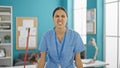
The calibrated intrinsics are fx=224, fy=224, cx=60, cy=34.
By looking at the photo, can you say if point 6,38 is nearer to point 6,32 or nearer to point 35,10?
point 6,32

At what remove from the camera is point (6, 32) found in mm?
5863

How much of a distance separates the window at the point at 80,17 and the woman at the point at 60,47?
415 centimetres

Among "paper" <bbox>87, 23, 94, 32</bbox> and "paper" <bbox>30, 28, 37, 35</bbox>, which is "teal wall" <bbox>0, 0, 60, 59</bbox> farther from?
"paper" <bbox>87, 23, 94, 32</bbox>

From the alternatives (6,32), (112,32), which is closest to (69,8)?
(6,32)

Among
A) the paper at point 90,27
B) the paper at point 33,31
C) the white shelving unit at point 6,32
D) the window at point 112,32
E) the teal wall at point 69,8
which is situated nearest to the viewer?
the window at point 112,32

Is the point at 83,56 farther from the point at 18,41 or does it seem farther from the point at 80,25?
the point at 18,41

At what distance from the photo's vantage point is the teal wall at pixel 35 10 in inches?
250

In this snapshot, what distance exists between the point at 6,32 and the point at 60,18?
13.7 ft

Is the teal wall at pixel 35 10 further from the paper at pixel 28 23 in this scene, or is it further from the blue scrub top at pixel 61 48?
the blue scrub top at pixel 61 48

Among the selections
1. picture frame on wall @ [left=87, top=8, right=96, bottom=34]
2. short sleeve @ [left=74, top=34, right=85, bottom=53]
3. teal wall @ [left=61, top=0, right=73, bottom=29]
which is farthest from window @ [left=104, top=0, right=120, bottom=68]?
short sleeve @ [left=74, top=34, right=85, bottom=53]

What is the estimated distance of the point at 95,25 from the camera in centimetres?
513

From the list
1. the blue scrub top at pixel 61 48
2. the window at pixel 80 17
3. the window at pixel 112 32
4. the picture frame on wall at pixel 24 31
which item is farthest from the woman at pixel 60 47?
the picture frame on wall at pixel 24 31

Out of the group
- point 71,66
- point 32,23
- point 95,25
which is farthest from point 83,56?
point 71,66

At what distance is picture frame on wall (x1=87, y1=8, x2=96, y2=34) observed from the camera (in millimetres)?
5164
